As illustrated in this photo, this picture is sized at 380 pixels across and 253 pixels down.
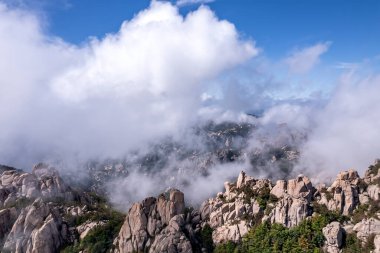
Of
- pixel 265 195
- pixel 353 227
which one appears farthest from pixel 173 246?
pixel 353 227

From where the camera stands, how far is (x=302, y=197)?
160750 mm

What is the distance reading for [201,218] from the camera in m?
174

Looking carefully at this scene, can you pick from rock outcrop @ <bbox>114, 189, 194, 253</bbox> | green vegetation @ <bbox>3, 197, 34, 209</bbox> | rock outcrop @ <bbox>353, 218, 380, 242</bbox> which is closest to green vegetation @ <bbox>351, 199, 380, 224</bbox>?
rock outcrop @ <bbox>353, 218, 380, 242</bbox>

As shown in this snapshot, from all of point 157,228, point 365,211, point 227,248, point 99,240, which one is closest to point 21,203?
point 99,240

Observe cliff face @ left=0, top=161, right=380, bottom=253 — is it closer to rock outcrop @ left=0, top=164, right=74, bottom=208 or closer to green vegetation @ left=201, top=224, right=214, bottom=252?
green vegetation @ left=201, top=224, right=214, bottom=252

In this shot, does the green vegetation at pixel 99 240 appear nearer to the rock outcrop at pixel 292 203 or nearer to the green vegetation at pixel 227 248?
the green vegetation at pixel 227 248

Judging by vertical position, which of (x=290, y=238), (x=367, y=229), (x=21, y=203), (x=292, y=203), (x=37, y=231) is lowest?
(x=290, y=238)

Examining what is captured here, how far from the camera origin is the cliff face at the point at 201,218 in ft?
507

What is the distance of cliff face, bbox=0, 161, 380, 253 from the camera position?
507 ft

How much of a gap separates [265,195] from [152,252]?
154 ft

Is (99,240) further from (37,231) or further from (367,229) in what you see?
(367,229)

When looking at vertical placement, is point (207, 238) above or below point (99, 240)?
above

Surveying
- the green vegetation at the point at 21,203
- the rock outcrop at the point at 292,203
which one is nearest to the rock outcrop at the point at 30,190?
the green vegetation at the point at 21,203

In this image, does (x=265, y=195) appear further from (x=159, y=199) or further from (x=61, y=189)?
(x=61, y=189)
